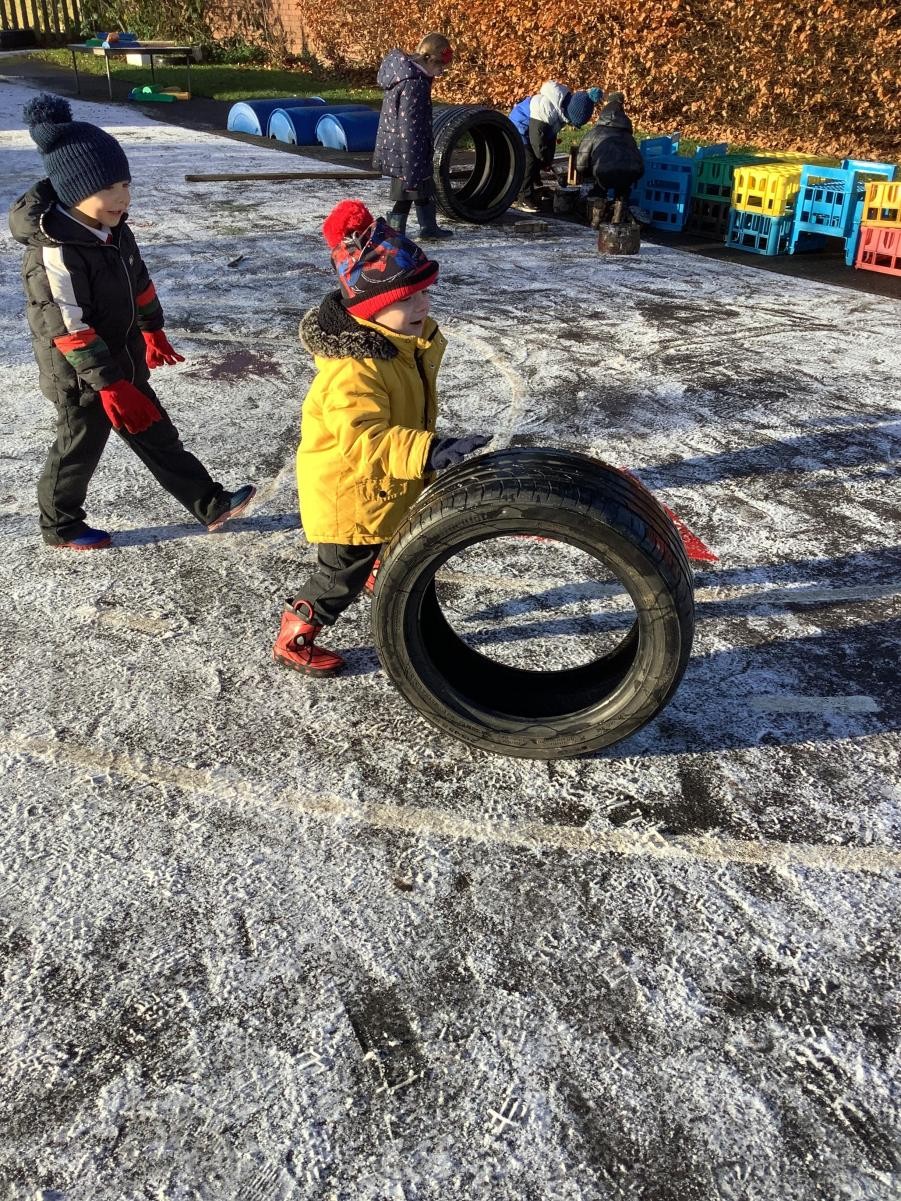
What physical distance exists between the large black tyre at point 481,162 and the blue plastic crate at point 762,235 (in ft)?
7.57

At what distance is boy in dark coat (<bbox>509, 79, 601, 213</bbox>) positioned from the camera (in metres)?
11.1

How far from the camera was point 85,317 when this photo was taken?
3863 millimetres

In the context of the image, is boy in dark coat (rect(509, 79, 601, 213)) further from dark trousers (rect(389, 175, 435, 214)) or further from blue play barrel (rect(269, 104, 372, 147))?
blue play barrel (rect(269, 104, 372, 147))

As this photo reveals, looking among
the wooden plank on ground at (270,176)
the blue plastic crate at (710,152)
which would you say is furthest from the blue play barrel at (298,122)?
the blue plastic crate at (710,152)

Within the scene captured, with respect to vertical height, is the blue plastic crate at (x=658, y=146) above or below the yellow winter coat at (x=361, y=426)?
above

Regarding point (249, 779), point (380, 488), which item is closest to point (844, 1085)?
point (249, 779)

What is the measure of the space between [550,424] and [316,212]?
6168 millimetres

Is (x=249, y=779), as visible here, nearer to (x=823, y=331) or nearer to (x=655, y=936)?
(x=655, y=936)

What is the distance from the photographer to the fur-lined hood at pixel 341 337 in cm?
308

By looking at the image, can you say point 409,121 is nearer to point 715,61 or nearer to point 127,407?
point 127,407

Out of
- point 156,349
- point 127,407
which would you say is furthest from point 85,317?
point 156,349

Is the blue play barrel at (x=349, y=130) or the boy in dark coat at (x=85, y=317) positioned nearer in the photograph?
the boy in dark coat at (x=85, y=317)

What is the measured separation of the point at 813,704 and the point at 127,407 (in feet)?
9.36

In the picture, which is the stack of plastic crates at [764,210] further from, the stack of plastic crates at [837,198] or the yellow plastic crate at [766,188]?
the stack of plastic crates at [837,198]
